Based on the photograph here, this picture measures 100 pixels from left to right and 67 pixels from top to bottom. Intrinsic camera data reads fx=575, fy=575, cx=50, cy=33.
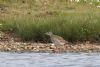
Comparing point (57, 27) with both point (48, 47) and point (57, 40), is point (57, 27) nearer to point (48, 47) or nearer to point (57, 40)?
point (57, 40)

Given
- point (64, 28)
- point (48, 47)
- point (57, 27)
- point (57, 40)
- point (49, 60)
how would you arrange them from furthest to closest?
point (57, 27)
point (64, 28)
point (57, 40)
point (48, 47)
point (49, 60)

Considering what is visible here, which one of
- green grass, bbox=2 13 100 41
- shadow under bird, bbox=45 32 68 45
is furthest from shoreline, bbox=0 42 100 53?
green grass, bbox=2 13 100 41

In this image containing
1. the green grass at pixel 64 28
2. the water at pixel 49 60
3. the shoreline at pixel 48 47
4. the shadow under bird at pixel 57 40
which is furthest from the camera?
the green grass at pixel 64 28

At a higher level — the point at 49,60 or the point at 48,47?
the point at 49,60

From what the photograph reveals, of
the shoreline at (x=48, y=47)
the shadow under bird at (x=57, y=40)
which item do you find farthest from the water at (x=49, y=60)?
the shadow under bird at (x=57, y=40)

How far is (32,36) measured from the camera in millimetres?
18844

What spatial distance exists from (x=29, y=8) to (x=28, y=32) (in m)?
7.23

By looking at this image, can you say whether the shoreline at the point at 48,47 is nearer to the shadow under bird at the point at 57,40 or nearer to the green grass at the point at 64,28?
the shadow under bird at the point at 57,40

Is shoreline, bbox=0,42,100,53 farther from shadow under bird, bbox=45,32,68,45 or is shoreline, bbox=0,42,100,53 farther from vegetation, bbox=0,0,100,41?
vegetation, bbox=0,0,100,41

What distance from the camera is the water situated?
1405cm

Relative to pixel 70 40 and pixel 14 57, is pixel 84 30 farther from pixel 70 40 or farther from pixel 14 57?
pixel 14 57

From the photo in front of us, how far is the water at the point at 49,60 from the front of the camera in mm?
14055

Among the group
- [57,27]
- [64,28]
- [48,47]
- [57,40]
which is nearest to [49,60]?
[48,47]

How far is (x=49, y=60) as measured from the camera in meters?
14.9
